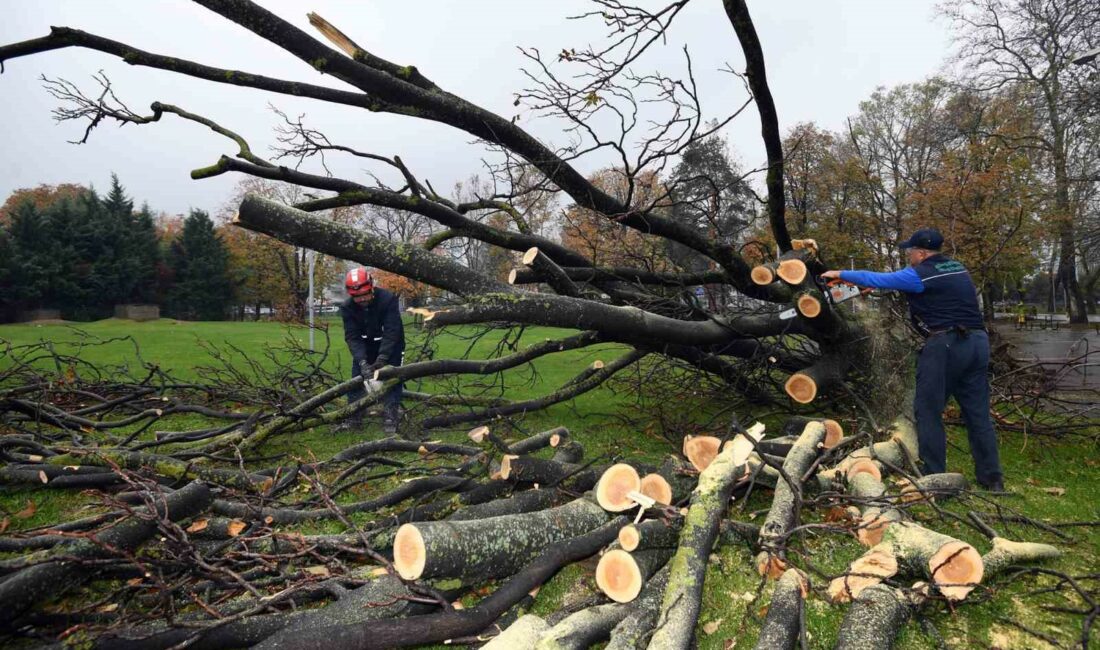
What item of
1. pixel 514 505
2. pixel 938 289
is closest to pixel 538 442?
pixel 514 505

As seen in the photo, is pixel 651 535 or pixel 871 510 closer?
pixel 651 535

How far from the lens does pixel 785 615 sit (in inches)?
81.0

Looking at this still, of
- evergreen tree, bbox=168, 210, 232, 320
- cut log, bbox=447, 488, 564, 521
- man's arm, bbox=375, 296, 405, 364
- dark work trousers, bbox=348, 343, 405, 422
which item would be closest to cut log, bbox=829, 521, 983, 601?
cut log, bbox=447, 488, 564, 521


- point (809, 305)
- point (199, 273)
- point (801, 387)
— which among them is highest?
point (199, 273)

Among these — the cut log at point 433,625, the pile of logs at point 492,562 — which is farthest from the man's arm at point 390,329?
the cut log at point 433,625

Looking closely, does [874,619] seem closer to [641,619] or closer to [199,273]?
[641,619]

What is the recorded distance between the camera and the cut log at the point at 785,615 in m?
1.95

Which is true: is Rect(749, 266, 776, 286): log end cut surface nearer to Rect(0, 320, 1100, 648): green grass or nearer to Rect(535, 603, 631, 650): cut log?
Rect(0, 320, 1100, 648): green grass

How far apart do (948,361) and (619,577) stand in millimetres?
2629

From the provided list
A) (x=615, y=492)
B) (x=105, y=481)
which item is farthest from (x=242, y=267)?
(x=615, y=492)

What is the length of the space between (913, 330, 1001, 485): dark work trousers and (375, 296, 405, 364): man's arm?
13.9 ft

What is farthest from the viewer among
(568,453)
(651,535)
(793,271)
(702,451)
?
(793,271)

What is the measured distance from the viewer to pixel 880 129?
27.6 m

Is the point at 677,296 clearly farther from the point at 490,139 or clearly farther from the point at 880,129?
the point at 880,129
